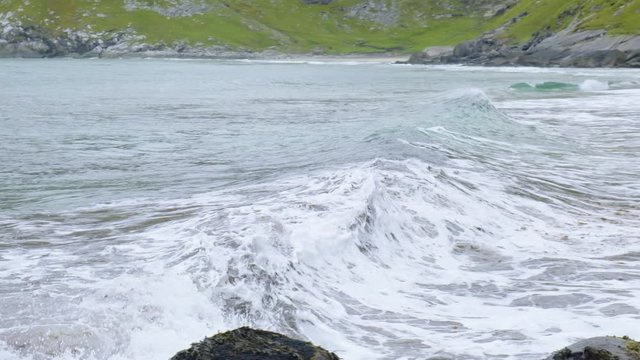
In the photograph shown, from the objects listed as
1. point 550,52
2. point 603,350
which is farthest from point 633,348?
point 550,52

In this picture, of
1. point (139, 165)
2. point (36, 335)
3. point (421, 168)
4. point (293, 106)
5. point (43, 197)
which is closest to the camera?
point (36, 335)

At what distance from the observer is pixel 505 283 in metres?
12.4

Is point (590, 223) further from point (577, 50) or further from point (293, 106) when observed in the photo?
point (577, 50)

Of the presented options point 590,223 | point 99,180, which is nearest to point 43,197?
point 99,180

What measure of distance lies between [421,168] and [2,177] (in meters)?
11.3

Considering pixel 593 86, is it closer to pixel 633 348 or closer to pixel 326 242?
pixel 326 242

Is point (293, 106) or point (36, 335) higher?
point (36, 335)

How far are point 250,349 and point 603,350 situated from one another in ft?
10.6

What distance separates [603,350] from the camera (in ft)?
23.0

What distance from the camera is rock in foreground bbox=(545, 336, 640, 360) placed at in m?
6.95

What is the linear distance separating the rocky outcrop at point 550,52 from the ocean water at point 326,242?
84939 mm

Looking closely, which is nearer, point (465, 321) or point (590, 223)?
point (465, 321)

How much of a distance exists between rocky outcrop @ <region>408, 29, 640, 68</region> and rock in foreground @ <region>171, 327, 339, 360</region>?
107259 mm

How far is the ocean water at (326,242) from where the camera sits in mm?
9844
